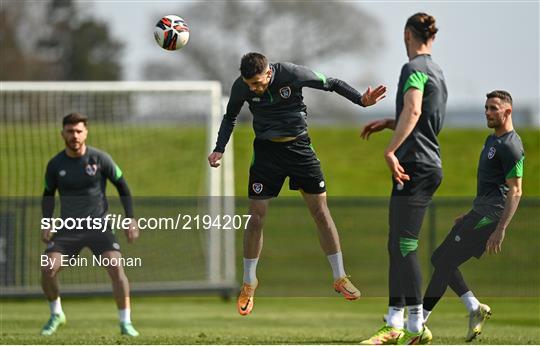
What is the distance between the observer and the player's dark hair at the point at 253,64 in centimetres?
1090

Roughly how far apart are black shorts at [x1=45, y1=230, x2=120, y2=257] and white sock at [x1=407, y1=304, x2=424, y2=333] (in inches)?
157

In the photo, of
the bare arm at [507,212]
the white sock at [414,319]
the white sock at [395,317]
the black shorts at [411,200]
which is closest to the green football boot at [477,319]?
the bare arm at [507,212]

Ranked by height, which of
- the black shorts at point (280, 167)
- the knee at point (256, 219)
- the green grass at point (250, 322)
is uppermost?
the black shorts at point (280, 167)

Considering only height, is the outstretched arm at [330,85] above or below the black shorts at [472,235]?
above

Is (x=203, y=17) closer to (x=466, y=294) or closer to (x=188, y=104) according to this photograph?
(x=188, y=104)

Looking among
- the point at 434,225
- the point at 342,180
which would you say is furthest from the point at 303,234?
the point at 342,180

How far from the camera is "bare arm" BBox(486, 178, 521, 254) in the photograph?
37.1ft

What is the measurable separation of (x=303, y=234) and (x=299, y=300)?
3.36 m

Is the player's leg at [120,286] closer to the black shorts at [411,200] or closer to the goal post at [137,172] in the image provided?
the black shorts at [411,200]

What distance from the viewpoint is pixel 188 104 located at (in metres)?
24.0

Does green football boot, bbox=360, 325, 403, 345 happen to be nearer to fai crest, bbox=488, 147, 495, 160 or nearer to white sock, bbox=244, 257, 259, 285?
white sock, bbox=244, 257, 259, 285

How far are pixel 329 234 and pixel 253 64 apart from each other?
6.51ft

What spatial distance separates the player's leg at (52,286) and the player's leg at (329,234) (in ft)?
11.0

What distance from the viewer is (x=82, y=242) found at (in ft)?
44.4
